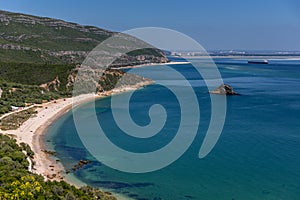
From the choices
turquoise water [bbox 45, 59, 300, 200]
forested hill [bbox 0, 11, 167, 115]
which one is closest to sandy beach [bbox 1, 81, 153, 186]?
turquoise water [bbox 45, 59, 300, 200]

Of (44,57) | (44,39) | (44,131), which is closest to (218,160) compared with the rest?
(44,131)

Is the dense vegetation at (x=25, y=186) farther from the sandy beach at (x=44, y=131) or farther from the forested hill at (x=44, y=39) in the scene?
the forested hill at (x=44, y=39)

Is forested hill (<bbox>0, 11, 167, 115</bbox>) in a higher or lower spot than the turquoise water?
higher

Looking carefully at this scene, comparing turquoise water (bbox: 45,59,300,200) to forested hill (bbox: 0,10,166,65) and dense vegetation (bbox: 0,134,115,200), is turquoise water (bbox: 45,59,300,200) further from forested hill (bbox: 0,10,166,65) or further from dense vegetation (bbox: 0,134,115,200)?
forested hill (bbox: 0,10,166,65)

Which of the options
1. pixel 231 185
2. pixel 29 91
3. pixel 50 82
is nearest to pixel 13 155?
pixel 231 185

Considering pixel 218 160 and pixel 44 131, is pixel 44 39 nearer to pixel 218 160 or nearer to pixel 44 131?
pixel 44 131

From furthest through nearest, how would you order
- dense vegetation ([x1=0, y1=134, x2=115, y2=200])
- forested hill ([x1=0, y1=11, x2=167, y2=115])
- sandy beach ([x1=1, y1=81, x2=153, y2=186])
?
forested hill ([x1=0, y1=11, x2=167, y2=115]) < sandy beach ([x1=1, y1=81, x2=153, y2=186]) < dense vegetation ([x1=0, y1=134, x2=115, y2=200])

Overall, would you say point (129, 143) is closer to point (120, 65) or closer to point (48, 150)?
point (48, 150)
